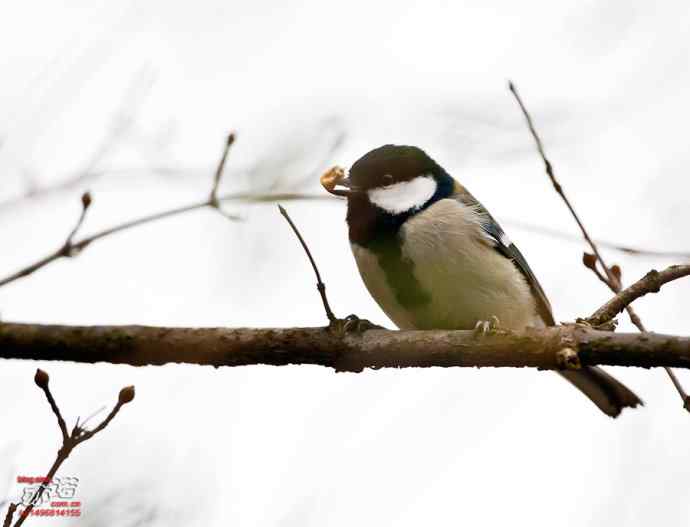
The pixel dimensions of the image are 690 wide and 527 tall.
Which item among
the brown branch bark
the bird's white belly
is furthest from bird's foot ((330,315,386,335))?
the bird's white belly

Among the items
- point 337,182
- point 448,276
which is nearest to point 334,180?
point 337,182

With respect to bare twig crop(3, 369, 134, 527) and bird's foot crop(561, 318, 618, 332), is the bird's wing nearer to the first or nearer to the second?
bird's foot crop(561, 318, 618, 332)

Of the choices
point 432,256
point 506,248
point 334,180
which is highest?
point 334,180

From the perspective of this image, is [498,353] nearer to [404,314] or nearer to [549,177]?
[549,177]

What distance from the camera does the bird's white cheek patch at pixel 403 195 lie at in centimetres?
510

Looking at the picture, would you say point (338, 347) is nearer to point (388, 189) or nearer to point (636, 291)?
point (636, 291)

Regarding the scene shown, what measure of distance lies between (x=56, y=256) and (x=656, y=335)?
6.97 ft

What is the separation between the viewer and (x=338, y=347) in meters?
3.72

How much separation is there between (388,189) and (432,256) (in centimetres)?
63

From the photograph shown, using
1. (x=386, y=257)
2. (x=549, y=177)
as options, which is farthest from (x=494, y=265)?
(x=549, y=177)

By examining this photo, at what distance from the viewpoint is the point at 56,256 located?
2.68 metres

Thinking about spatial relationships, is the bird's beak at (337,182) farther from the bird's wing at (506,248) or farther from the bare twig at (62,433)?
the bare twig at (62,433)

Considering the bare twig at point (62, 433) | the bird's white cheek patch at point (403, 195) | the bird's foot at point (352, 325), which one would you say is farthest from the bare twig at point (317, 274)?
the bird's white cheek patch at point (403, 195)

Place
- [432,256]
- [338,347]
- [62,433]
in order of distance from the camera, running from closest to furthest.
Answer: [62,433] → [338,347] → [432,256]
